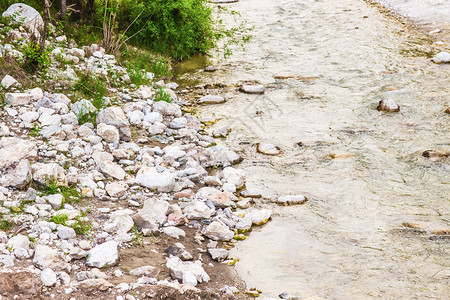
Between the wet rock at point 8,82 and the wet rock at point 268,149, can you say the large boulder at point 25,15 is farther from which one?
the wet rock at point 268,149

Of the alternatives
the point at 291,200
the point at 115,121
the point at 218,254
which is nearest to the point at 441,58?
the point at 291,200

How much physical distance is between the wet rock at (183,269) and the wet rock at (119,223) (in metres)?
0.64

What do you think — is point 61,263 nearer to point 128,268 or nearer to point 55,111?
point 128,268

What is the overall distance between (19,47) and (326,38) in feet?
26.1

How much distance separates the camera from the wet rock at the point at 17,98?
6.66 meters

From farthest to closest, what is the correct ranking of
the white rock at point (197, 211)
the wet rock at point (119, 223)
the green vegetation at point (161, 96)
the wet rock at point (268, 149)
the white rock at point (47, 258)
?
the green vegetation at point (161, 96), the wet rock at point (268, 149), the white rock at point (197, 211), the wet rock at point (119, 223), the white rock at point (47, 258)

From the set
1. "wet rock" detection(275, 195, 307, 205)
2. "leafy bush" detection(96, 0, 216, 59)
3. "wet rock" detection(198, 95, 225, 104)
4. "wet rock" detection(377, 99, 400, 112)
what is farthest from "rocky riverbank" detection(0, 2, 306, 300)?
"wet rock" detection(377, 99, 400, 112)

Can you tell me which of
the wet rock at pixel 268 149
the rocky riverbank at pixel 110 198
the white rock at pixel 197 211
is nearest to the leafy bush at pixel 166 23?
the rocky riverbank at pixel 110 198

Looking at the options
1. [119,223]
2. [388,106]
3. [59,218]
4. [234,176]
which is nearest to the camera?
[59,218]

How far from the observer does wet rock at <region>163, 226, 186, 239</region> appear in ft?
16.2

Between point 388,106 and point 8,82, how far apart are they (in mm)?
6396

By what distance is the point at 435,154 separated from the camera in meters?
6.94

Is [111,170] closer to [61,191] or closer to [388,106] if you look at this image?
[61,191]

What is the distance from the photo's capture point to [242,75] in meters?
10.4
